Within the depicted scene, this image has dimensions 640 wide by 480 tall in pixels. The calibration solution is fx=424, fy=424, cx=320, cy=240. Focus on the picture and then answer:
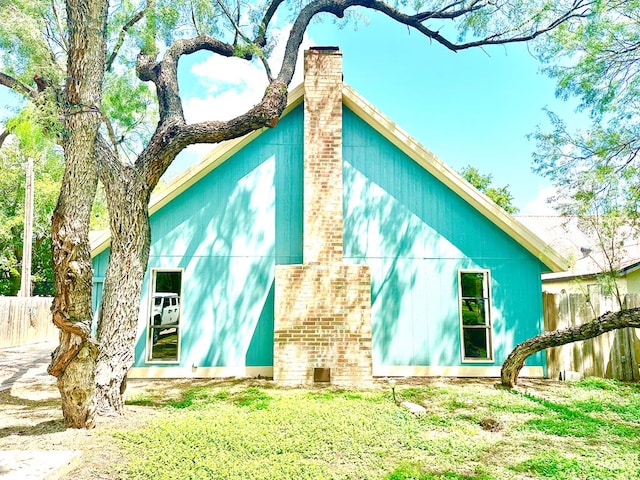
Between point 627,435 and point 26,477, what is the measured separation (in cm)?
630

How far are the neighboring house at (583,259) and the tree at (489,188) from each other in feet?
15.1

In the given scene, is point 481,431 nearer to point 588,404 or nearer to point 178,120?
point 588,404

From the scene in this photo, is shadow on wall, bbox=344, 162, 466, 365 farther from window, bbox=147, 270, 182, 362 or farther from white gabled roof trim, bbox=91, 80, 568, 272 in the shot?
window, bbox=147, 270, 182, 362

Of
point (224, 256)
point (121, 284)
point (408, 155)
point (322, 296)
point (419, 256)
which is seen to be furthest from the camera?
point (408, 155)

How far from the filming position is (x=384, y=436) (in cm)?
486

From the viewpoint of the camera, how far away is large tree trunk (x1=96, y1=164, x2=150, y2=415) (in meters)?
5.32

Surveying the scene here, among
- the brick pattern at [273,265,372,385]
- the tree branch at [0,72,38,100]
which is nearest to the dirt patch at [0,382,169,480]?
the brick pattern at [273,265,372,385]

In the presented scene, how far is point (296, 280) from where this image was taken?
7.70 metres

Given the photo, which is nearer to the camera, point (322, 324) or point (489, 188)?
point (322, 324)

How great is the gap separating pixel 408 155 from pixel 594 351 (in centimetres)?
529

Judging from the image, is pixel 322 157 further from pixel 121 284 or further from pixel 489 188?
pixel 489 188

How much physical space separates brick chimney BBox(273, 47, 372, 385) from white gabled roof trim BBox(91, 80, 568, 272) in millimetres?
692

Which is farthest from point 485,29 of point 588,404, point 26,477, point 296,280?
point 26,477

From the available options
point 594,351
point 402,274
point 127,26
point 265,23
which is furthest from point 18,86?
point 594,351
